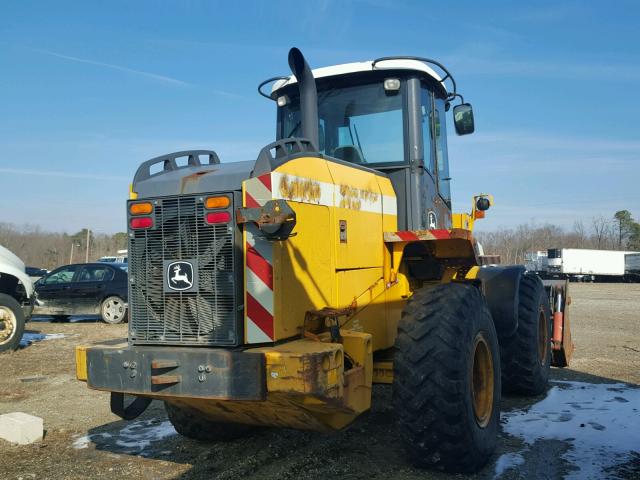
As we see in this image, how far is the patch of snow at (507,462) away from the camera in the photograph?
175 inches

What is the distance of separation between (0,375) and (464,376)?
23.5ft

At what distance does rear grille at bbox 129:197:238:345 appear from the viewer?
3924 millimetres

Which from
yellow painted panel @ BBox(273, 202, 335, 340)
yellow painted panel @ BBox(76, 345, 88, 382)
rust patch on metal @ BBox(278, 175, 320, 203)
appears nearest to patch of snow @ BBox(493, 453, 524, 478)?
yellow painted panel @ BBox(273, 202, 335, 340)

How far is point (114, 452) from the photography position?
16.9ft

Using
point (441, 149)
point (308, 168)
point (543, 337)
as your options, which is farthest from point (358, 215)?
point (543, 337)

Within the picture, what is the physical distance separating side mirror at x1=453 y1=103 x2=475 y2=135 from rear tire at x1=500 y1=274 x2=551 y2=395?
205 centimetres

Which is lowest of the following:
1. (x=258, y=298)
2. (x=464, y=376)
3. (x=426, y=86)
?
(x=464, y=376)

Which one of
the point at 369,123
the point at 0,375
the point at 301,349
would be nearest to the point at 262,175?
the point at 301,349

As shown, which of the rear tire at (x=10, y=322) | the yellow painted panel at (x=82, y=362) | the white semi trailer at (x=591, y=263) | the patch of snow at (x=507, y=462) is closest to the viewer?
the yellow painted panel at (x=82, y=362)

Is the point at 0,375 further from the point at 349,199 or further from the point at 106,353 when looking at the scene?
the point at 349,199

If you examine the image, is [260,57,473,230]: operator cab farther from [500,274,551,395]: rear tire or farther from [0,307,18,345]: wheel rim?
[0,307,18,345]: wheel rim

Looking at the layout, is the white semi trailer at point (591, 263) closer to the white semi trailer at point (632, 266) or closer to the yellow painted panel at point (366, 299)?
the white semi trailer at point (632, 266)

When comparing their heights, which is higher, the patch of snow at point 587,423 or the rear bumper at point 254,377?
the rear bumper at point 254,377

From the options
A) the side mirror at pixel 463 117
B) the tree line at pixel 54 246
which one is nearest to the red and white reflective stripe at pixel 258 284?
the side mirror at pixel 463 117
